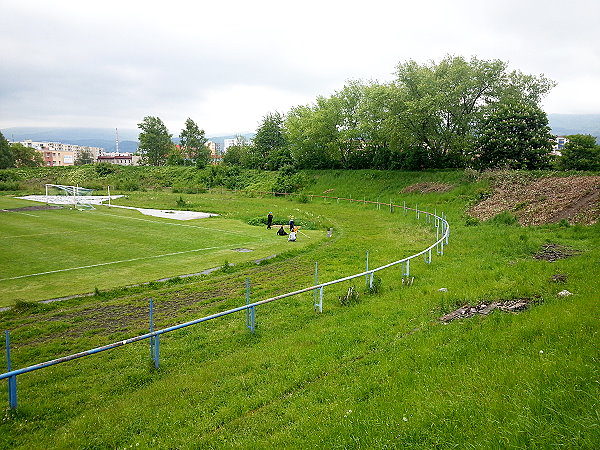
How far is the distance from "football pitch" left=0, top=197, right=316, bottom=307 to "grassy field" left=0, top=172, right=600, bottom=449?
2683mm

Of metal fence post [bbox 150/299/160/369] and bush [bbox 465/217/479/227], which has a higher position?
bush [bbox 465/217/479/227]

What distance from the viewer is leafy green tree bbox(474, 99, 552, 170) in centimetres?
3897

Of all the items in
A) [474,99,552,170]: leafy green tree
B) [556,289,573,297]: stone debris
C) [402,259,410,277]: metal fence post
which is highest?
[474,99,552,170]: leafy green tree

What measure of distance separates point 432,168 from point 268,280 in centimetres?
3762

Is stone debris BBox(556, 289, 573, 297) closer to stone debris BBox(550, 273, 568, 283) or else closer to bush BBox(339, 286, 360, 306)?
stone debris BBox(550, 273, 568, 283)

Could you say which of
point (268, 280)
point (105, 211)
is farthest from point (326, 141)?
point (268, 280)

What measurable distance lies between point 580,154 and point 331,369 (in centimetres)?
4828

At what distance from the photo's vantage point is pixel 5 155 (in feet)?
325

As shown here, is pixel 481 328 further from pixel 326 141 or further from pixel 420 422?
pixel 326 141

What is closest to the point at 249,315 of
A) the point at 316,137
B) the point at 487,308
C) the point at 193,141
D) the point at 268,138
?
the point at 487,308

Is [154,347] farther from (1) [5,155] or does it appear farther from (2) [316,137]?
(1) [5,155]

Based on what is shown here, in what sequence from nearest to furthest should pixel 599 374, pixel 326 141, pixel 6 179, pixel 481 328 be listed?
pixel 599 374 → pixel 481 328 → pixel 326 141 → pixel 6 179

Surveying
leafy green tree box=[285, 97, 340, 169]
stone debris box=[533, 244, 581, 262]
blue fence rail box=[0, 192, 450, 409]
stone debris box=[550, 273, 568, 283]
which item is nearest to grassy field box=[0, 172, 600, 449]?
stone debris box=[550, 273, 568, 283]

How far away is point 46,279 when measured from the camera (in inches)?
664
